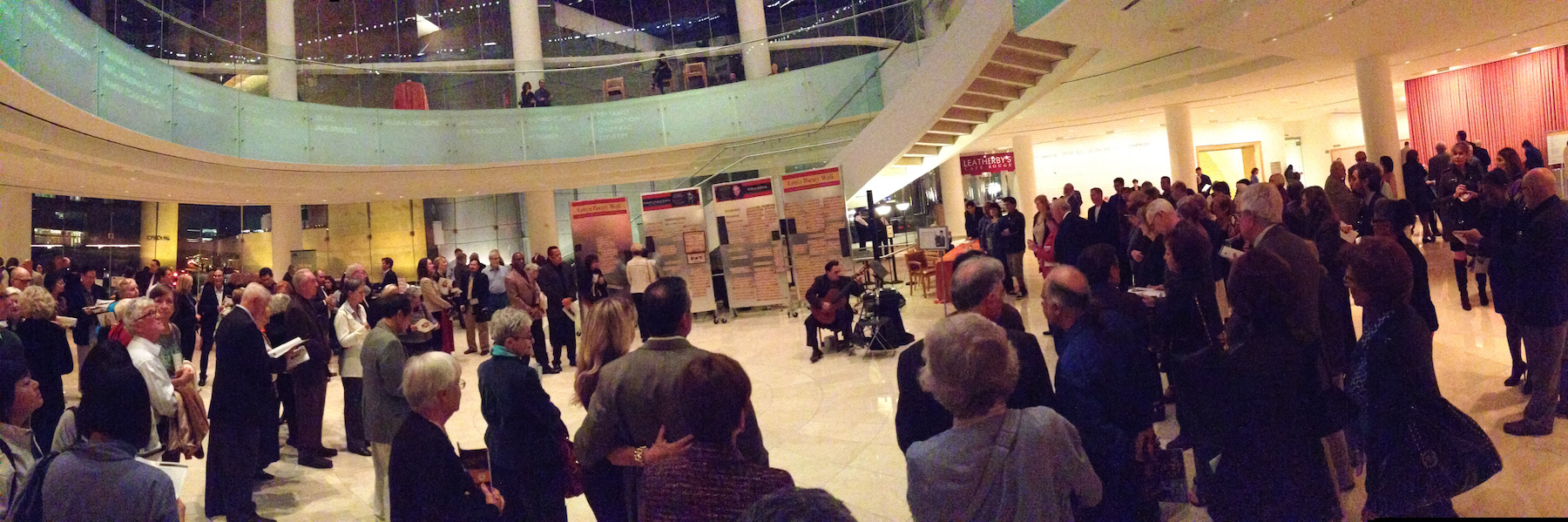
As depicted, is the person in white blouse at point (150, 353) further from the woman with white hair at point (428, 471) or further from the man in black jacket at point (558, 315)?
the man in black jacket at point (558, 315)

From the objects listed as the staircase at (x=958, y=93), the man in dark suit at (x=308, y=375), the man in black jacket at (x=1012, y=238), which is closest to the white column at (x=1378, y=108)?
the staircase at (x=958, y=93)

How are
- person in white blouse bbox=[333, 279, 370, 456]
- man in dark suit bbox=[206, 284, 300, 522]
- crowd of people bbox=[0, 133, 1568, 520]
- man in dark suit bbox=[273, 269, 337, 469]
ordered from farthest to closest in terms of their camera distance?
man in dark suit bbox=[273, 269, 337, 469]
person in white blouse bbox=[333, 279, 370, 456]
man in dark suit bbox=[206, 284, 300, 522]
crowd of people bbox=[0, 133, 1568, 520]

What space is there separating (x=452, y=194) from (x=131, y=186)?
6631 millimetres

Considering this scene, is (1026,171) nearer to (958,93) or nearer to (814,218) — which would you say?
(958,93)

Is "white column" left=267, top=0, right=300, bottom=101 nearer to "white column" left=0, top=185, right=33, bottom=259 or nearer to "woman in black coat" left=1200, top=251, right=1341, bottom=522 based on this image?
"white column" left=0, top=185, right=33, bottom=259

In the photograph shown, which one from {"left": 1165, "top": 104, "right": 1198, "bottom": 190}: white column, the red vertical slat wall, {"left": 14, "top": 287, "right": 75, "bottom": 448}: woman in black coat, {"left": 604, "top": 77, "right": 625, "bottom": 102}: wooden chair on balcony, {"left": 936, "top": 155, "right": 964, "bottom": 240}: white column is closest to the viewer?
{"left": 14, "top": 287, "right": 75, "bottom": 448}: woman in black coat

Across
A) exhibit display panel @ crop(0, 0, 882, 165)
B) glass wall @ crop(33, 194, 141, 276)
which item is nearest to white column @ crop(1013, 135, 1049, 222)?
exhibit display panel @ crop(0, 0, 882, 165)

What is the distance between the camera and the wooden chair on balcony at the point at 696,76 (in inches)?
661

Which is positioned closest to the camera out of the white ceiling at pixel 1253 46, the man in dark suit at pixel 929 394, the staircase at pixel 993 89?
the man in dark suit at pixel 929 394

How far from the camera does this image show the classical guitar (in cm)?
800

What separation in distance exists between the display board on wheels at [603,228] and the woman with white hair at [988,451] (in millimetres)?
10589

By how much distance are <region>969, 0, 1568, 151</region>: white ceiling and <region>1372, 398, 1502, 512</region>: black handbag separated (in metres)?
6.07

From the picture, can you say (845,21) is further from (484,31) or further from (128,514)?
(128,514)

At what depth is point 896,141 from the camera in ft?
40.0
